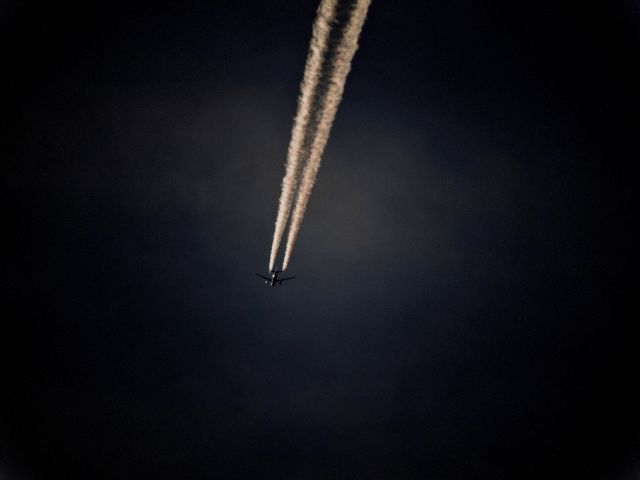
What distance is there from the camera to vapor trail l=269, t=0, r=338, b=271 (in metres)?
8.07

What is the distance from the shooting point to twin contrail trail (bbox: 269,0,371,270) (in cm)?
804

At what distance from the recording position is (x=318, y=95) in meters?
10.3

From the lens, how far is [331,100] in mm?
10438

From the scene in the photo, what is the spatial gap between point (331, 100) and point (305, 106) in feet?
3.22

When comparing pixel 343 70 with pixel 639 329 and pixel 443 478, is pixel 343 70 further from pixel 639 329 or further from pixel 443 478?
pixel 443 478

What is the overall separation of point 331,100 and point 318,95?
0.48 m

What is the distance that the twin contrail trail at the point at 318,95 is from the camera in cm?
804

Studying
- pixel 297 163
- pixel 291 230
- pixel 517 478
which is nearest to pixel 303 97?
pixel 297 163

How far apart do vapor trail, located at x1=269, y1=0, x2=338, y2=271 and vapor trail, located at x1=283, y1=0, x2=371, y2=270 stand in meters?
0.40

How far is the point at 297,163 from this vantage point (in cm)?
1316

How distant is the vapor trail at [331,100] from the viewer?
315 inches

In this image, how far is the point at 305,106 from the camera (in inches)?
424

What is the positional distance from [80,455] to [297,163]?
213ft

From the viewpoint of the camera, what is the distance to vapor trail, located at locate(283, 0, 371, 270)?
8.01m
